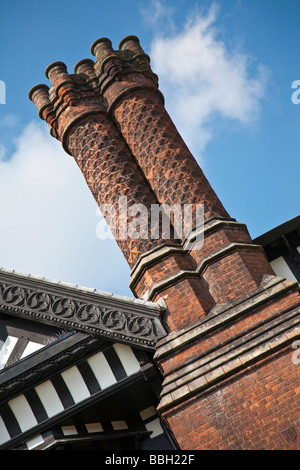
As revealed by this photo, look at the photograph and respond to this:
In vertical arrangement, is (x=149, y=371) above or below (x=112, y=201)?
below

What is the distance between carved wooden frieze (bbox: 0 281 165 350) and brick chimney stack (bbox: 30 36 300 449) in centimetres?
26

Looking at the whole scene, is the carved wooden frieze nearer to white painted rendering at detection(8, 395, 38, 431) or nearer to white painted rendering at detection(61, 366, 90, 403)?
white painted rendering at detection(61, 366, 90, 403)

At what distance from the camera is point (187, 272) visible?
8898mm

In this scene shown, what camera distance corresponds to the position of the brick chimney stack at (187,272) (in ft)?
25.0

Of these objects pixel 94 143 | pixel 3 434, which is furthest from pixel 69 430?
pixel 94 143

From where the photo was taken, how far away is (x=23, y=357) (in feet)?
28.3

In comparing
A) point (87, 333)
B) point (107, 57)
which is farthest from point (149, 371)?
point (107, 57)

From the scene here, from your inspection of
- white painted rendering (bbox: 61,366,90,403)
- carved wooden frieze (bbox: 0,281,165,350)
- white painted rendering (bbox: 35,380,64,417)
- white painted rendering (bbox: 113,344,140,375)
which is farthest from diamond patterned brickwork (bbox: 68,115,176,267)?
white painted rendering (bbox: 35,380,64,417)

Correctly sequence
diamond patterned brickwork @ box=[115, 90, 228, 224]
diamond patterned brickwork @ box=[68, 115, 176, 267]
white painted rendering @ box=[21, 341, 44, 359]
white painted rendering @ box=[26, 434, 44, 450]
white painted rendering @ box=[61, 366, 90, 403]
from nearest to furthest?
1. white painted rendering @ box=[26, 434, 44, 450]
2. white painted rendering @ box=[61, 366, 90, 403]
3. white painted rendering @ box=[21, 341, 44, 359]
4. diamond patterned brickwork @ box=[115, 90, 228, 224]
5. diamond patterned brickwork @ box=[68, 115, 176, 267]

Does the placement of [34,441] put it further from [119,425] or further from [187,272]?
[187,272]

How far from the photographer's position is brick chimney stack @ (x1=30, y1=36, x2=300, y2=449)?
7609 mm

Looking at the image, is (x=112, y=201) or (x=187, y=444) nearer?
(x=187, y=444)
